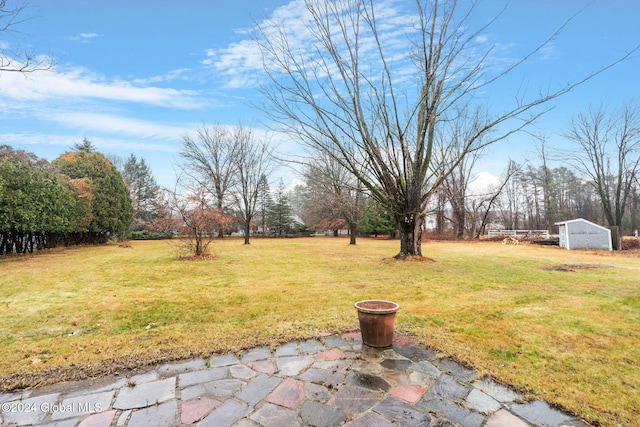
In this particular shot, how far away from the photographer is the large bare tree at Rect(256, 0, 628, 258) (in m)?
7.93

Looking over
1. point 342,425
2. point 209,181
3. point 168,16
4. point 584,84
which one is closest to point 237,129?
point 209,181

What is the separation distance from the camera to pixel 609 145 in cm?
1748

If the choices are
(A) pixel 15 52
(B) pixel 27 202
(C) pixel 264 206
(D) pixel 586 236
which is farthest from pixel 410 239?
(C) pixel 264 206

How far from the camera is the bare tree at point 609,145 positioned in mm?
16359

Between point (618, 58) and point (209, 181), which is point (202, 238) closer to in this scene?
point (618, 58)

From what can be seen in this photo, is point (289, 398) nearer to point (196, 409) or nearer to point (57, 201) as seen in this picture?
point (196, 409)

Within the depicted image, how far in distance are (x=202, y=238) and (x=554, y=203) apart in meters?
31.6

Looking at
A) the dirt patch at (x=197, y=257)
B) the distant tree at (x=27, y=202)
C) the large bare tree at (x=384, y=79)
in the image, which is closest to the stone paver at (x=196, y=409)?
the large bare tree at (x=384, y=79)

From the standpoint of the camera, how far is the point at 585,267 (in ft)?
27.8

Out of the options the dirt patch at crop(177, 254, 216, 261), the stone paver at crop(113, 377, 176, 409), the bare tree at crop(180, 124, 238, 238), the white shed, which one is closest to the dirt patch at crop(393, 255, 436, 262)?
the dirt patch at crop(177, 254, 216, 261)

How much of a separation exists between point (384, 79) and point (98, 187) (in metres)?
17.7

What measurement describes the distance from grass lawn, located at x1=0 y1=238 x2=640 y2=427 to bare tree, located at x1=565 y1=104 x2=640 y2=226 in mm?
14304

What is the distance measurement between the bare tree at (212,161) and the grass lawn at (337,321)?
17698 millimetres

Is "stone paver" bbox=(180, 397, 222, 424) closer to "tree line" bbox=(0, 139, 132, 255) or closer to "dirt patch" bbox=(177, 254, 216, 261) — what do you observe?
"dirt patch" bbox=(177, 254, 216, 261)
